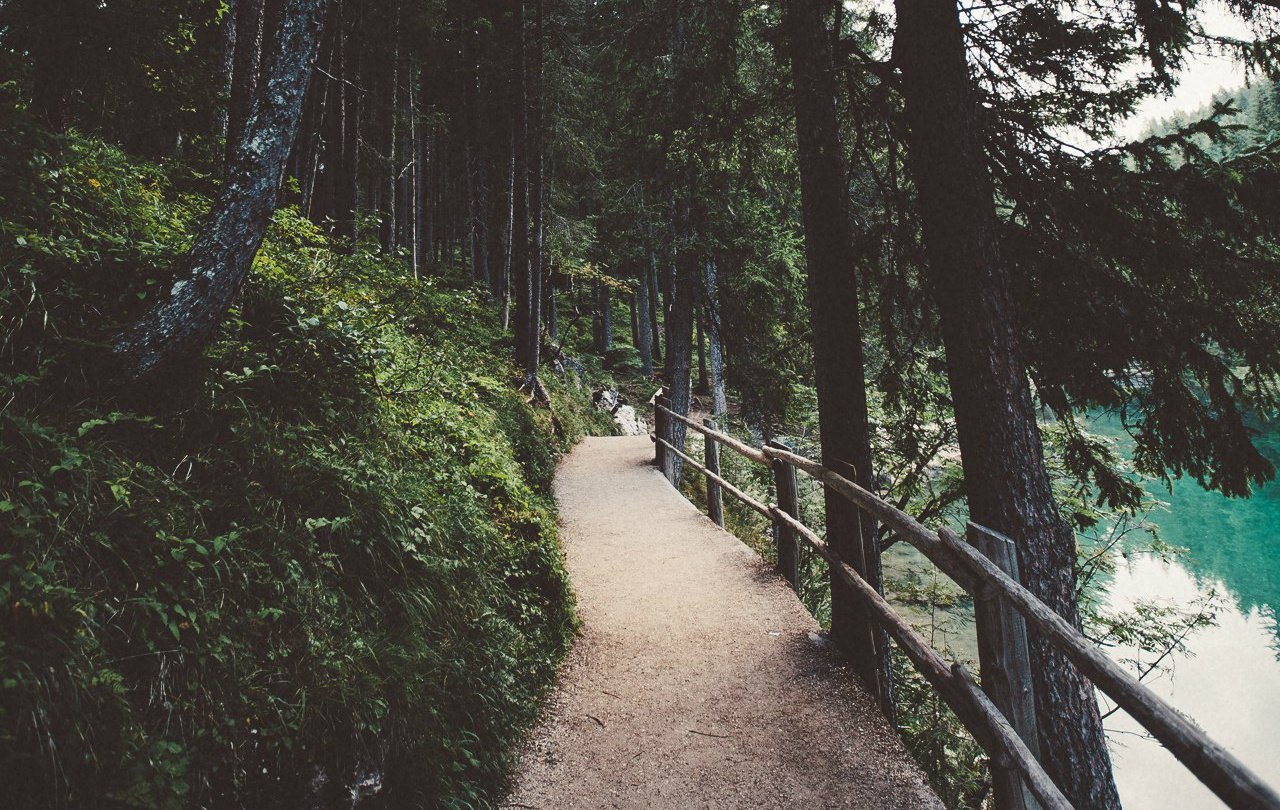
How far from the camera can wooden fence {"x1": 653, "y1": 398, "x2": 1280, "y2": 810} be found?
1519 millimetres

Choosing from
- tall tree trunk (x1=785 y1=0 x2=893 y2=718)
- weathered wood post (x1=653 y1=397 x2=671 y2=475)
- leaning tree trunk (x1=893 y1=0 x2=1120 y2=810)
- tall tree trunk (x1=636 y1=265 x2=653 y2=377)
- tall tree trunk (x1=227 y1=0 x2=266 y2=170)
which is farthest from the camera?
tall tree trunk (x1=636 y1=265 x2=653 y2=377)

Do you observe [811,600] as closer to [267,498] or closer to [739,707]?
[739,707]

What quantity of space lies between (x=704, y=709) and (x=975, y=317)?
10.2 feet

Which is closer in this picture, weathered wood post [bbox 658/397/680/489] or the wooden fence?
the wooden fence

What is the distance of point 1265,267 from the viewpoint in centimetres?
355

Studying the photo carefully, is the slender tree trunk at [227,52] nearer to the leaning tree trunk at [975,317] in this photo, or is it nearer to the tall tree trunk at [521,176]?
the tall tree trunk at [521,176]

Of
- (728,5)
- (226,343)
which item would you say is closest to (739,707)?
(226,343)

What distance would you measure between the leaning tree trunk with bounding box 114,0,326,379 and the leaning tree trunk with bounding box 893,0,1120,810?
156 inches

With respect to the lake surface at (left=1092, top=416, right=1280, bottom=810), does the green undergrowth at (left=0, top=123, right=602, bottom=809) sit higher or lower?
higher

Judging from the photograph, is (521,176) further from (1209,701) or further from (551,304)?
(1209,701)

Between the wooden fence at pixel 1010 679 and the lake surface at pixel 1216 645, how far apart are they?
5.44 meters

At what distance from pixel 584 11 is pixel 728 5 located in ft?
48.9

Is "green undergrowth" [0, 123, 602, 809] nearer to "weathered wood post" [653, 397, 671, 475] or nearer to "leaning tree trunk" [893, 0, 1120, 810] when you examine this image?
"leaning tree trunk" [893, 0, 1120, 810]

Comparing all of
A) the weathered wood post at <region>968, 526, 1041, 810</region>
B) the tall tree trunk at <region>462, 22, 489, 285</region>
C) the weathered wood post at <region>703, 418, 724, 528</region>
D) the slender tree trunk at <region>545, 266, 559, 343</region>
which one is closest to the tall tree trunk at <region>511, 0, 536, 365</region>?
the tall tree trunk at <region>462, 22, 489, 285</region>
